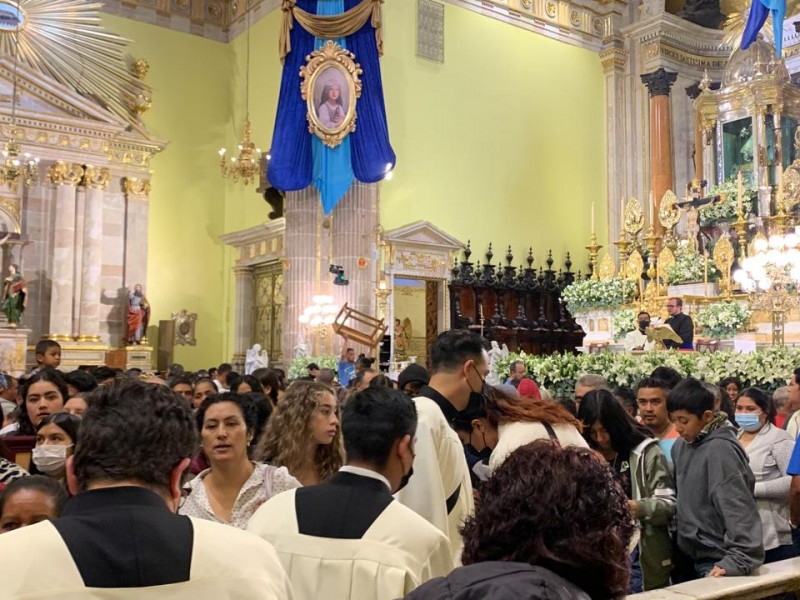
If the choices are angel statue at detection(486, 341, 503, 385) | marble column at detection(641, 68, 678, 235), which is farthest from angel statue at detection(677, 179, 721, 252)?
angel statue at detection(486, 341, 503, 385)

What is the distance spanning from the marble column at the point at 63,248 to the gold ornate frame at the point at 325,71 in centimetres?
522

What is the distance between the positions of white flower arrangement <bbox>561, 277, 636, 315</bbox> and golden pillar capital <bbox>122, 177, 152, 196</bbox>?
9.75 meters

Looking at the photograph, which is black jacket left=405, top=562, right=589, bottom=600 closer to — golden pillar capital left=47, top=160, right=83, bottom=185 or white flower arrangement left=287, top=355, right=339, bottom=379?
white flower arrangement left=287, top=355, right=339, bottom=379

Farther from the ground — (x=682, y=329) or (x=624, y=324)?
(x=624, y=324)

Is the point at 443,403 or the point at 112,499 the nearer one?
the point at 112,499

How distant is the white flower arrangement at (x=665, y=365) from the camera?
8617 mm

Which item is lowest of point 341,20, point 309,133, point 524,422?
point 524,422

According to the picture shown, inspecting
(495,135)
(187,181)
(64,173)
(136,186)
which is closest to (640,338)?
(495,135)

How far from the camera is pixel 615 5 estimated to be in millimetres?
22734

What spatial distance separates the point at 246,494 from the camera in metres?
3.35

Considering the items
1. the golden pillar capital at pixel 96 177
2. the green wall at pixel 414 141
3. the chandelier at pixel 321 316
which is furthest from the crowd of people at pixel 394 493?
the green wall at pixel 414 141

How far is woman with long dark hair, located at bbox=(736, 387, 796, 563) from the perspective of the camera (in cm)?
426

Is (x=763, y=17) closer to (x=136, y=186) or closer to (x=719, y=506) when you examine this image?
(x=136, y=186)

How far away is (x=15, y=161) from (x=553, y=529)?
15.7 m
